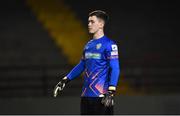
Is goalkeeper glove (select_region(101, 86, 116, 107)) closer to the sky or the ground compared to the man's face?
closer to the ground

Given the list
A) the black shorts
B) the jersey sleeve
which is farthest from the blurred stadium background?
the jersey sleeve

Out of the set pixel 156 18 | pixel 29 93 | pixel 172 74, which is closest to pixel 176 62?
pixel 172 74

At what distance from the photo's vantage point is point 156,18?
55.6ft

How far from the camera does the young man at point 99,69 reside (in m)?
7.11

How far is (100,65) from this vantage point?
7156 mm

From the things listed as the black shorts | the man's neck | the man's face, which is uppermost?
the man's face

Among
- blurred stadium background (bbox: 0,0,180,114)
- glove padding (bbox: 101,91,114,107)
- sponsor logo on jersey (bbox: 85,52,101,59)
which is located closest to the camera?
glove padding (bbox: 101,91,114,107)

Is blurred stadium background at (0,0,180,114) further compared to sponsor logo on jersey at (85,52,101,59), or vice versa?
blurred stadium background at (0,0,180,114)

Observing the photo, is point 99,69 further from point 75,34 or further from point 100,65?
point 75,34

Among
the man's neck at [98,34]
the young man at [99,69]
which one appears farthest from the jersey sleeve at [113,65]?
the man's neck at [98,34]

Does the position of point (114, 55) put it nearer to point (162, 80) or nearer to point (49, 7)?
point (162, 80)

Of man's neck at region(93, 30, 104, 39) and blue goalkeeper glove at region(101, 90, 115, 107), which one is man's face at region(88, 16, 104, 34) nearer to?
man's neck at region(93, 30, 104, 39)

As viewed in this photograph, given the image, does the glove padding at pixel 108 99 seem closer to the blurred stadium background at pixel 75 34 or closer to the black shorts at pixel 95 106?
the black shorts at pixel 95 106

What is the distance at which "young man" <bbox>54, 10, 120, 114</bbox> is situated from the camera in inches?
280
